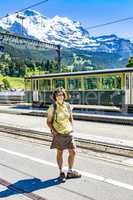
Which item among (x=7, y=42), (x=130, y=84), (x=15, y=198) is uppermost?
(x=7, y=42)

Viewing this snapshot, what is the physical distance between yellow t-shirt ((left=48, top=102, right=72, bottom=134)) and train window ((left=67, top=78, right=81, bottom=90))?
23449 mm

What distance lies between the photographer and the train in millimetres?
27906

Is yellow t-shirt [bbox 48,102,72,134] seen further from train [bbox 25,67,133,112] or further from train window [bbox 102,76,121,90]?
train window [bbox 102,76,121,90]

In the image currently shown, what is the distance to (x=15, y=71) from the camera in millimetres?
181625

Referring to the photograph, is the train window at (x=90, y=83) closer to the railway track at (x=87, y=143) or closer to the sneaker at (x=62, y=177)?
the railway track at (x=87, y=143)

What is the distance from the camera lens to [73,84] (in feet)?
106

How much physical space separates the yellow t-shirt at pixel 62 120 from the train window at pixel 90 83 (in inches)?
866

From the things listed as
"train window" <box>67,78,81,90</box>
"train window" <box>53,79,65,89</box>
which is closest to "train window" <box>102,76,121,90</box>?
"train window" <box>67,78,81,90</box>

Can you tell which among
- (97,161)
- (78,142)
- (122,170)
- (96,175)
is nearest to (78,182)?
(96,175)

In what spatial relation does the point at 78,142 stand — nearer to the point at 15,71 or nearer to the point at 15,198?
the point at 15,198

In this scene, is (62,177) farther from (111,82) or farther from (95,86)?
(95,86)

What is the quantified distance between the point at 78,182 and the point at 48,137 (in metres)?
6.55

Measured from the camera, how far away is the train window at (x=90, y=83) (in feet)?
99.2

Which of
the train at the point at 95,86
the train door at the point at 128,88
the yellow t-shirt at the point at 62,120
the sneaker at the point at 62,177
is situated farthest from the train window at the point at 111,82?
the sneaker at the point at 62,177
